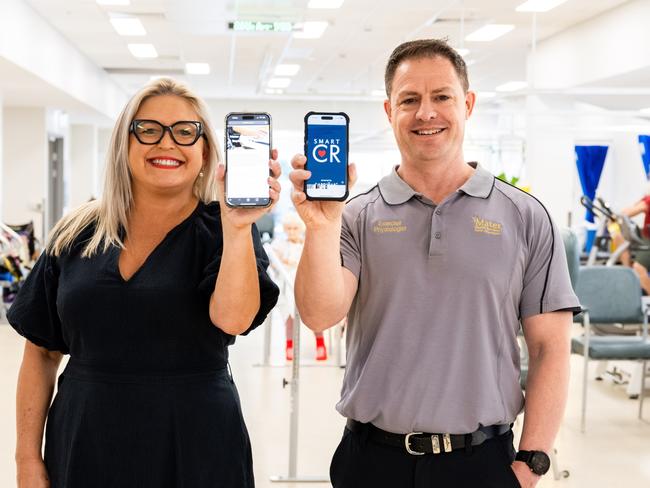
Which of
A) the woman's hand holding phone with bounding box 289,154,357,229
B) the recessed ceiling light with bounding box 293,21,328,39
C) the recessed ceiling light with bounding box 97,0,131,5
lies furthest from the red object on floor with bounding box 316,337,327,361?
the woman's hand holding phone with bounding box 289,154,357,229

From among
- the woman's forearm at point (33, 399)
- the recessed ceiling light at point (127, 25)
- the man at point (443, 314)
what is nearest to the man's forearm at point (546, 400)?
the man at point (443, 314)

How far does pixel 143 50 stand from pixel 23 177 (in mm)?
3085

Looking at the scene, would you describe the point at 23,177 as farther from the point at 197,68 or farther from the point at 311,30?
the point at 311,30

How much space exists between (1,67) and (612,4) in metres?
7.36

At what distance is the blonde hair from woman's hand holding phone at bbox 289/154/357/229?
30cm

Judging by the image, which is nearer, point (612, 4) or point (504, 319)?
point (504, 319)

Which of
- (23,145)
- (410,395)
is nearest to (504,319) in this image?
(410,395)

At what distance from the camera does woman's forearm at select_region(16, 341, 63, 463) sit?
78.5 inches

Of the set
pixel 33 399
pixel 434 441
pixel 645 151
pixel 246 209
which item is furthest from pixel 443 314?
pixel 645 151

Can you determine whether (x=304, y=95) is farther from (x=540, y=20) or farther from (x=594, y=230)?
(x=594, y=230)

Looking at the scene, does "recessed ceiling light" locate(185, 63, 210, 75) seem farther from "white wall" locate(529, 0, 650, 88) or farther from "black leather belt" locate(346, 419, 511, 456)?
"black leather belt" locate(346, 419, 511, 456)

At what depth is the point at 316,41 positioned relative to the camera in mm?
13367

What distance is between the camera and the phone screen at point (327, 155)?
1701 mm

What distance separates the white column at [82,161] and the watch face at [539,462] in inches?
768
